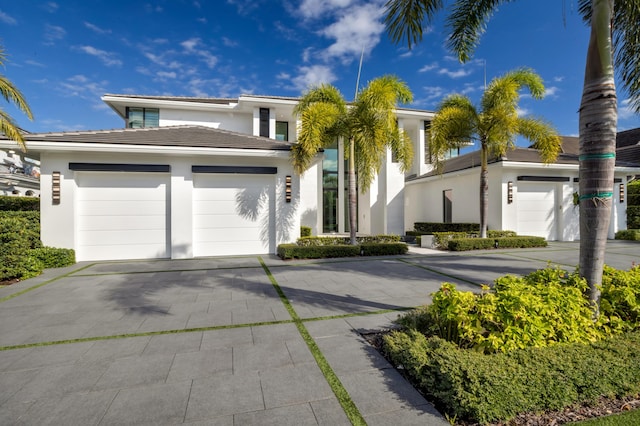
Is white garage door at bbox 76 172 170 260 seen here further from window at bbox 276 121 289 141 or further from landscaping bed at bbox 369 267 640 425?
window at bbox 276 121 289 141

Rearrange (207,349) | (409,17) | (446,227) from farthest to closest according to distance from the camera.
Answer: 1. (446,227)
2. (409,17)
3. (207,349)

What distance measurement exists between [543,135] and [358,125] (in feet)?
24.9

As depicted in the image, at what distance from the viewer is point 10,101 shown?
25.4ft

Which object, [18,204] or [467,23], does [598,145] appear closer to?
[467,23]

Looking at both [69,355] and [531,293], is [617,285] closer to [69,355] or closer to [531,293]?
[531,293]

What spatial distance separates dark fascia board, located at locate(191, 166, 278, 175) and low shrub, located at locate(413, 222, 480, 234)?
983 cm

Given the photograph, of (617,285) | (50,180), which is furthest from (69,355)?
(50,180)

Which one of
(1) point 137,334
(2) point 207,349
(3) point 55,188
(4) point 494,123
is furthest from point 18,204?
(4) point 494,123

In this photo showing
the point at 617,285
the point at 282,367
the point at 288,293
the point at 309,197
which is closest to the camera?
the point at 282,367

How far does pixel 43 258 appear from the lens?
27.8 ft

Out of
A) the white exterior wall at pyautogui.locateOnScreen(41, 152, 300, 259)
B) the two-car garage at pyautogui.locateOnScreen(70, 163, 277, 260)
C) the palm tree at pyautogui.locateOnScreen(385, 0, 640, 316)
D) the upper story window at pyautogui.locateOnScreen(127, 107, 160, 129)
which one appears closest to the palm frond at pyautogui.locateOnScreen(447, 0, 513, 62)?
the palm tree at pyautogui.locateOnScreen(385, 0, 640, 316)

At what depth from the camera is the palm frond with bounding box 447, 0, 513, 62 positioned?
618cm

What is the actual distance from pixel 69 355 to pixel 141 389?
1446 mm

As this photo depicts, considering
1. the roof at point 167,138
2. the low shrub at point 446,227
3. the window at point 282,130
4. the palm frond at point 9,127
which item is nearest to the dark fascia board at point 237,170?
the roof at point 167,138
